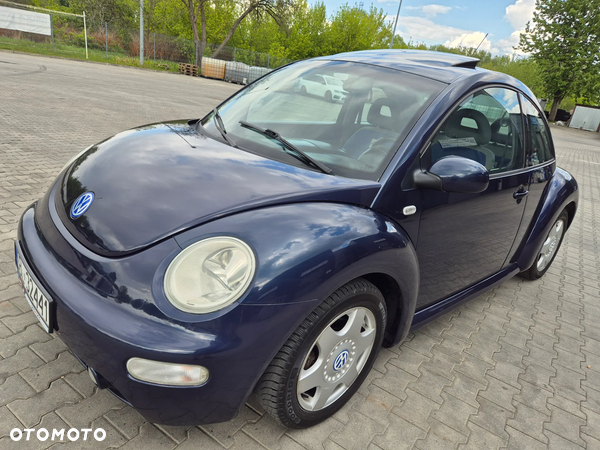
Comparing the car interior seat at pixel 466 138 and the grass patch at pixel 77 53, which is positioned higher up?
the grass patch at pixel 77 53

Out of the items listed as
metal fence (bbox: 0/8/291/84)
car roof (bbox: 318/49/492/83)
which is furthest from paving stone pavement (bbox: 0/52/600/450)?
metal fence (bbox: 0/8/291/84)

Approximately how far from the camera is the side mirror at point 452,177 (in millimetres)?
2033

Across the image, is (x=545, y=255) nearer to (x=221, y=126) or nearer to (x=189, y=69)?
(x=221, y=126)

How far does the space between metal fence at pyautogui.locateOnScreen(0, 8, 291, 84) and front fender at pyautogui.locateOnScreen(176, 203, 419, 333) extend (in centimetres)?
2770

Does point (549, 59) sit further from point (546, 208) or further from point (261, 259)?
point (261, 259)

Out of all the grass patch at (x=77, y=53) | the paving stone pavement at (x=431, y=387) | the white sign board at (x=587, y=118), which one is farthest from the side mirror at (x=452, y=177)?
the white sign board at (x=587, y=118)

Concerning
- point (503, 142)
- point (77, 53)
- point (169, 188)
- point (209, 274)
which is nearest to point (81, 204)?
point (169, 188)

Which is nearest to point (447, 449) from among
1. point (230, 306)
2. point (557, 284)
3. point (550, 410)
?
point (550, 410)

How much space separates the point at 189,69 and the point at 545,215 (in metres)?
29.3

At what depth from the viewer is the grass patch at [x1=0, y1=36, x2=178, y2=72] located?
929 inches

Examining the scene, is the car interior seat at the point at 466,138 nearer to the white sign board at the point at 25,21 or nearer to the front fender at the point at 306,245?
the front fender at the point at 306,245

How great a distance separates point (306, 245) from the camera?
1598 mm

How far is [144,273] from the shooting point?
1503 mm

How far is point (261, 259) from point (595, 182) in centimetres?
1188
